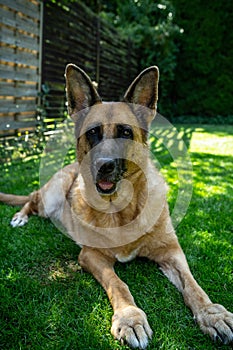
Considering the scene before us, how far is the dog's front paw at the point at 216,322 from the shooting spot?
1540mm

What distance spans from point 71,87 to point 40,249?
46.2 inches

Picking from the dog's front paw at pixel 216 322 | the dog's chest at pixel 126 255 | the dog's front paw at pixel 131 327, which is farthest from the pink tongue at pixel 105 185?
the dog's front paw at pixel 216 322

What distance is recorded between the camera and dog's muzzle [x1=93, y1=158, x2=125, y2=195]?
6.73 feet

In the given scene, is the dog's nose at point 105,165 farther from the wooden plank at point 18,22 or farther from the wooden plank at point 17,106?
the wooden plank at point 18,22

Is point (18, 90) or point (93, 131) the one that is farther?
point (18, 90)

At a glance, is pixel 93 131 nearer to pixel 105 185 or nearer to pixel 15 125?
pixel 105 185

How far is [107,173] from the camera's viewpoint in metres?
2.10

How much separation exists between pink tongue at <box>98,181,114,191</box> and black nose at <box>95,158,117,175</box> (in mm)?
112

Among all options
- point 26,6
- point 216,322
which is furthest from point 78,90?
point 26,6

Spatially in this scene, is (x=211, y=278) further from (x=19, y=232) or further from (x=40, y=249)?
(x=19, y=232)

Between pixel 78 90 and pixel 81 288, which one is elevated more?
pixel 78 90

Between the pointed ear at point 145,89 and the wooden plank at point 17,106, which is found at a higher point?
the wooden plank at point 17,106

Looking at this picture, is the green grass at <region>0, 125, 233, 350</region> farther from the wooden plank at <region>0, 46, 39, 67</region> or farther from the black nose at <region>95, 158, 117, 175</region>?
the wooden plank at <region>0, 46, 39, 67</region>

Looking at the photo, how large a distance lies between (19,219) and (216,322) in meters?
1.93
